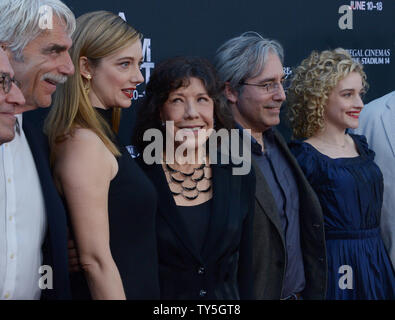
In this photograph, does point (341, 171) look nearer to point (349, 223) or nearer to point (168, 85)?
point (349, 223)

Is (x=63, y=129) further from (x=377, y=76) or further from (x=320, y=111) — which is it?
(x=377, y=76)

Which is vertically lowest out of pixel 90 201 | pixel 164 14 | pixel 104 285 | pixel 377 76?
pixel 104 285

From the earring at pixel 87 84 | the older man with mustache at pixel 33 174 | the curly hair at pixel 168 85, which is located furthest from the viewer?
the curly hair at pixel 168 85

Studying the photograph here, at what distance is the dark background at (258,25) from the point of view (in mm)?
3211

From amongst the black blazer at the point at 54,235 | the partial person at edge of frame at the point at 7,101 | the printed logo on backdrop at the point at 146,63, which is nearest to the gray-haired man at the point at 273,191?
the printed logo on backdrop at the point at 146,63

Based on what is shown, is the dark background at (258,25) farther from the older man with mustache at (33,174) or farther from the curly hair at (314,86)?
the older man with mustache at (33,174)

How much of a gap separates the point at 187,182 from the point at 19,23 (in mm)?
877

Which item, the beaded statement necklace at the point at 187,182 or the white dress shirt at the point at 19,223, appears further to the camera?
the beaded statement necklace at the point at 187,182

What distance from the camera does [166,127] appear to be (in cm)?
237

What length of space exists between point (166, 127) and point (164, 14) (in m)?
1.12

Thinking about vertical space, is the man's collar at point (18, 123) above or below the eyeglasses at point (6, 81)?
below

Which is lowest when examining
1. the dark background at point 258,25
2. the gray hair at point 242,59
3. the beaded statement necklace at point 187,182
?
the beaded statement necklace at point 187,182

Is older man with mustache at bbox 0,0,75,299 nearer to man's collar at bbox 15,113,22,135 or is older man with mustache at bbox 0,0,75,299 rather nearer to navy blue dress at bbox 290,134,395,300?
man's collar at bbox 15,113,22,135

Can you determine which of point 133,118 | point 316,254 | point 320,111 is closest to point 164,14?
point 133,118
